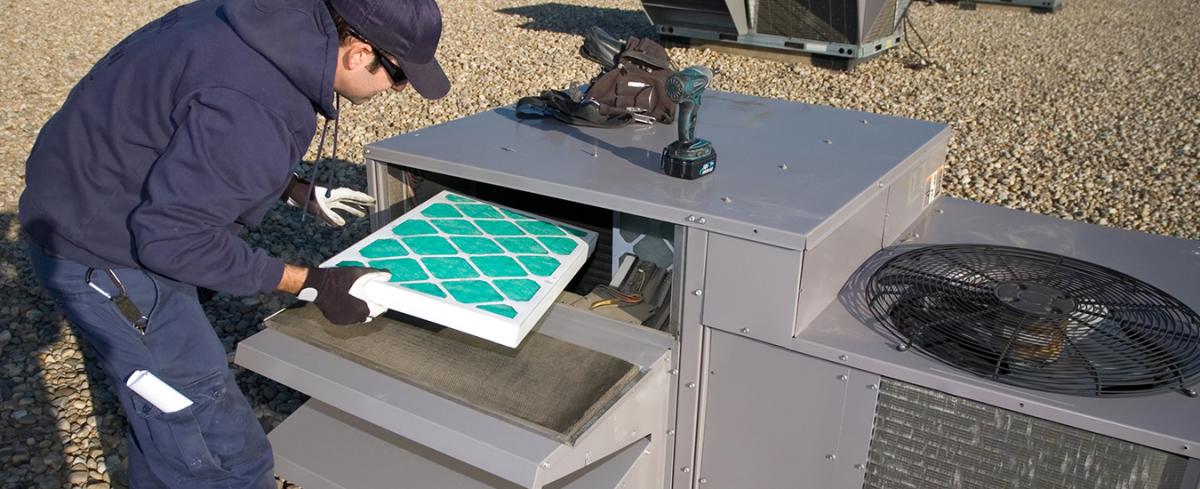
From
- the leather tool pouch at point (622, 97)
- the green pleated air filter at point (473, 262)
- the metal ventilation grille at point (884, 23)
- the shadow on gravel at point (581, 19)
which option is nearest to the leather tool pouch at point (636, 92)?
the leather tool pouch at point (622, 97)

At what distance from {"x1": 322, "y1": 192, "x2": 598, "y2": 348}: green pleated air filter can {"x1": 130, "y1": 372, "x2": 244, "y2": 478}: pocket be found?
37 cm

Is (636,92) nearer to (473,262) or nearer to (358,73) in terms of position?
(473,262)

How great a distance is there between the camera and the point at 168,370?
5.95 ft

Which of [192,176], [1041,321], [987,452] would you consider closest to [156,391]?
[192,176]

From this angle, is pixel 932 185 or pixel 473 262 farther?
pixel 932 185

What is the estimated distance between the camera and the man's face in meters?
1.69

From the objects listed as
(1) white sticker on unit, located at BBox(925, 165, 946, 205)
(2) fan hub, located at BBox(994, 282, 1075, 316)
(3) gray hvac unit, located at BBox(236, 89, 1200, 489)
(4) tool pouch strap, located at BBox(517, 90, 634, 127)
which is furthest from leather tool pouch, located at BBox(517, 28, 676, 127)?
(2) fan hub, located at BBox(994, 282, 1075, 316)

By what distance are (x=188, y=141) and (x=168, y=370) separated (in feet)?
1.91

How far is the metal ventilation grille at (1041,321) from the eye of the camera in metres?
1.67

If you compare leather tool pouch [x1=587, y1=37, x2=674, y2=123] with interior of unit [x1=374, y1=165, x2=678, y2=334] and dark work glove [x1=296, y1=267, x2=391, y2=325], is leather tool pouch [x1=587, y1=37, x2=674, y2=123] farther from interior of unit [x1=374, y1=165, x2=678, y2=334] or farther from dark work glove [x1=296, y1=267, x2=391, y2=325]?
dark work glove [x1=296, y1=267, x2=391, y2=325]

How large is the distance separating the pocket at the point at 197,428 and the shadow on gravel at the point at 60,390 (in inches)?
25.7

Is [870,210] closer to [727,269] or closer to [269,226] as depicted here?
[727,269]

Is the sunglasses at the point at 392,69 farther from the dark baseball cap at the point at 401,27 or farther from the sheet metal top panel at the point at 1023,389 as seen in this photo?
the sheet metal top panel at the point at 1023,389

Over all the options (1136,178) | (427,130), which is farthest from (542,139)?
(1136,178)
